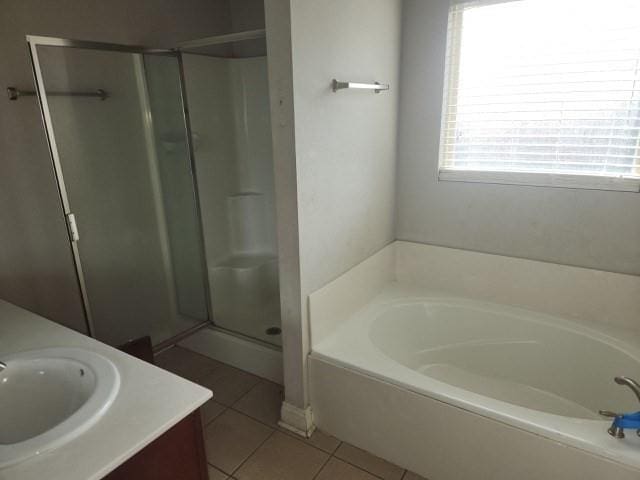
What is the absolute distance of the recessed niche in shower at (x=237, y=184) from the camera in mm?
2494

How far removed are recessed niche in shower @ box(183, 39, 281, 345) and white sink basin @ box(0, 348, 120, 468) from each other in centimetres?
127

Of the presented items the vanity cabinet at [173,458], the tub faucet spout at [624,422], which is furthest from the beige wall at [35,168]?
the tub faucet spout at [624,422]

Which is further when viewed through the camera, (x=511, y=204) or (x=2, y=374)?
(x=511, y=204)

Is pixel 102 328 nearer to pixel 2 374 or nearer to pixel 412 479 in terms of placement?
pixel 2 374

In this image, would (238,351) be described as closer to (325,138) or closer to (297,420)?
(297,420)

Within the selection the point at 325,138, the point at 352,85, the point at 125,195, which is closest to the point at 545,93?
the point at 352,85

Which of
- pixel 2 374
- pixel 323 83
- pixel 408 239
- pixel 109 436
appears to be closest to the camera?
pixel 109 436

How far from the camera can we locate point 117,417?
98 cm

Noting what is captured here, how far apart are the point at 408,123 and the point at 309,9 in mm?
952

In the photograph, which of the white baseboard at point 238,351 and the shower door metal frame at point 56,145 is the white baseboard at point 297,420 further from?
the shower door metal frame at point 56,145

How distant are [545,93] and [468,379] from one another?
140 centimetres

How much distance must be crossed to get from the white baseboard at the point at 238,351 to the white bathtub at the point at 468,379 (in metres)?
0.45

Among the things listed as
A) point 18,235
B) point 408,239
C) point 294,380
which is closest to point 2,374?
point 18,235

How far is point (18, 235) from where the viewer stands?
1854 mm
